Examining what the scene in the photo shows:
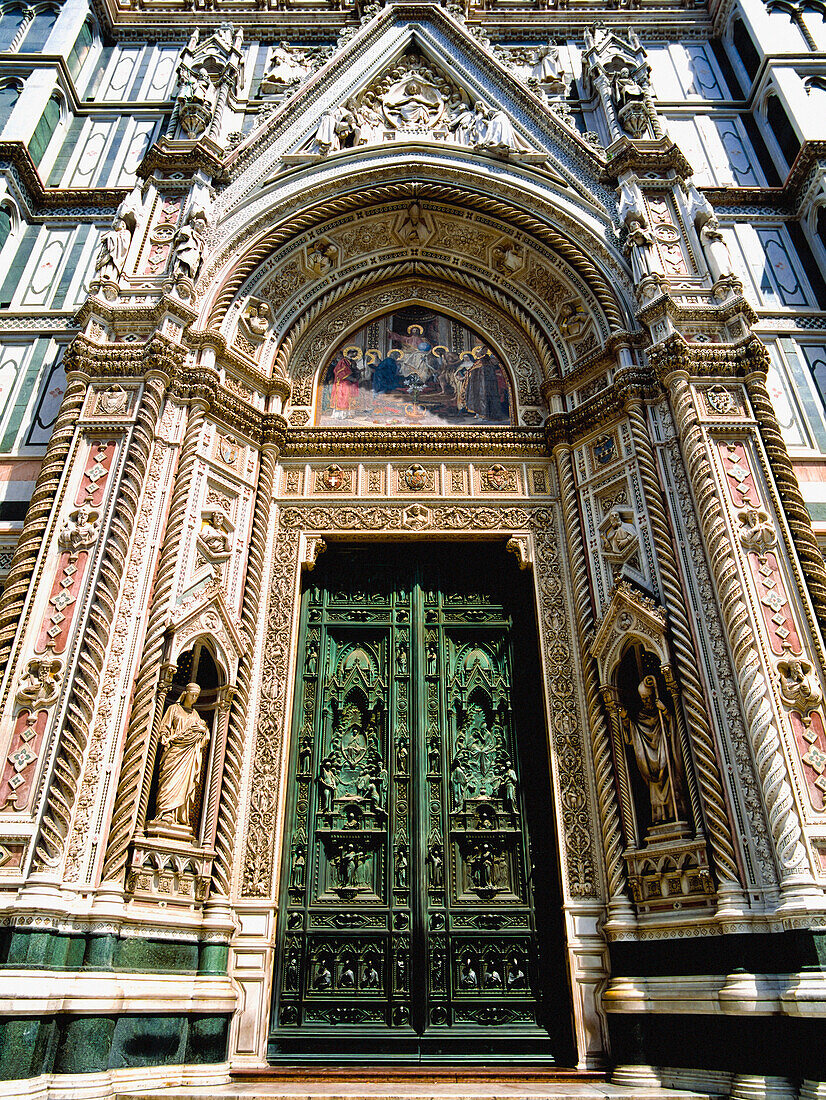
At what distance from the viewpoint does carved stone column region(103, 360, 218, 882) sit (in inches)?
251

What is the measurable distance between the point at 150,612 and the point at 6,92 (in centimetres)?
900

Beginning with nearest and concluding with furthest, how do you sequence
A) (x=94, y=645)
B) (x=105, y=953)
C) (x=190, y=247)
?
(x=105, y=953), (x=94, y=645), (x=190, y=247)

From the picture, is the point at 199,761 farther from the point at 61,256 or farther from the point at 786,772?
the point at 61,256

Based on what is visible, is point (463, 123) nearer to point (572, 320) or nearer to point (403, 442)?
point (572, 320)

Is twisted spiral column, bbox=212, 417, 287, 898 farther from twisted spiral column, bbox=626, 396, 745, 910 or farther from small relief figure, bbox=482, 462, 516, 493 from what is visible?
twisted spiral column, bbox=626, 396, 745, 910

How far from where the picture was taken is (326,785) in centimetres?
793

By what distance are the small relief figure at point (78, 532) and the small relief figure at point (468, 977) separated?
5.23 metres

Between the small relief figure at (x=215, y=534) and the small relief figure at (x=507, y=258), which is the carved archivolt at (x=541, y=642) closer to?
the small relief figure at (x=215, y=534)

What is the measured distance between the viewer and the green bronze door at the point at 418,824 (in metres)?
7.10

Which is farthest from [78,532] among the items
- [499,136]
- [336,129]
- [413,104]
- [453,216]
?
[413,104]

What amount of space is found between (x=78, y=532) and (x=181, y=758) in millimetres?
2299


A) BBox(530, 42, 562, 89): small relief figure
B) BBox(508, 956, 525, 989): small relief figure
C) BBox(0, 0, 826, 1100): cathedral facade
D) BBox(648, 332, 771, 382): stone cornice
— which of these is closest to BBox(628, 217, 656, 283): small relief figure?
BBox(0, 0, 826, 1100): cathedral facade

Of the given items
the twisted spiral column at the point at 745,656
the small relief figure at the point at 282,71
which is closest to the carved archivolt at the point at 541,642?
the twisted spiral column at the point at 745,656

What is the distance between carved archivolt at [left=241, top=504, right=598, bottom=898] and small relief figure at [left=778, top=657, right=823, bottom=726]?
2.08 metres
